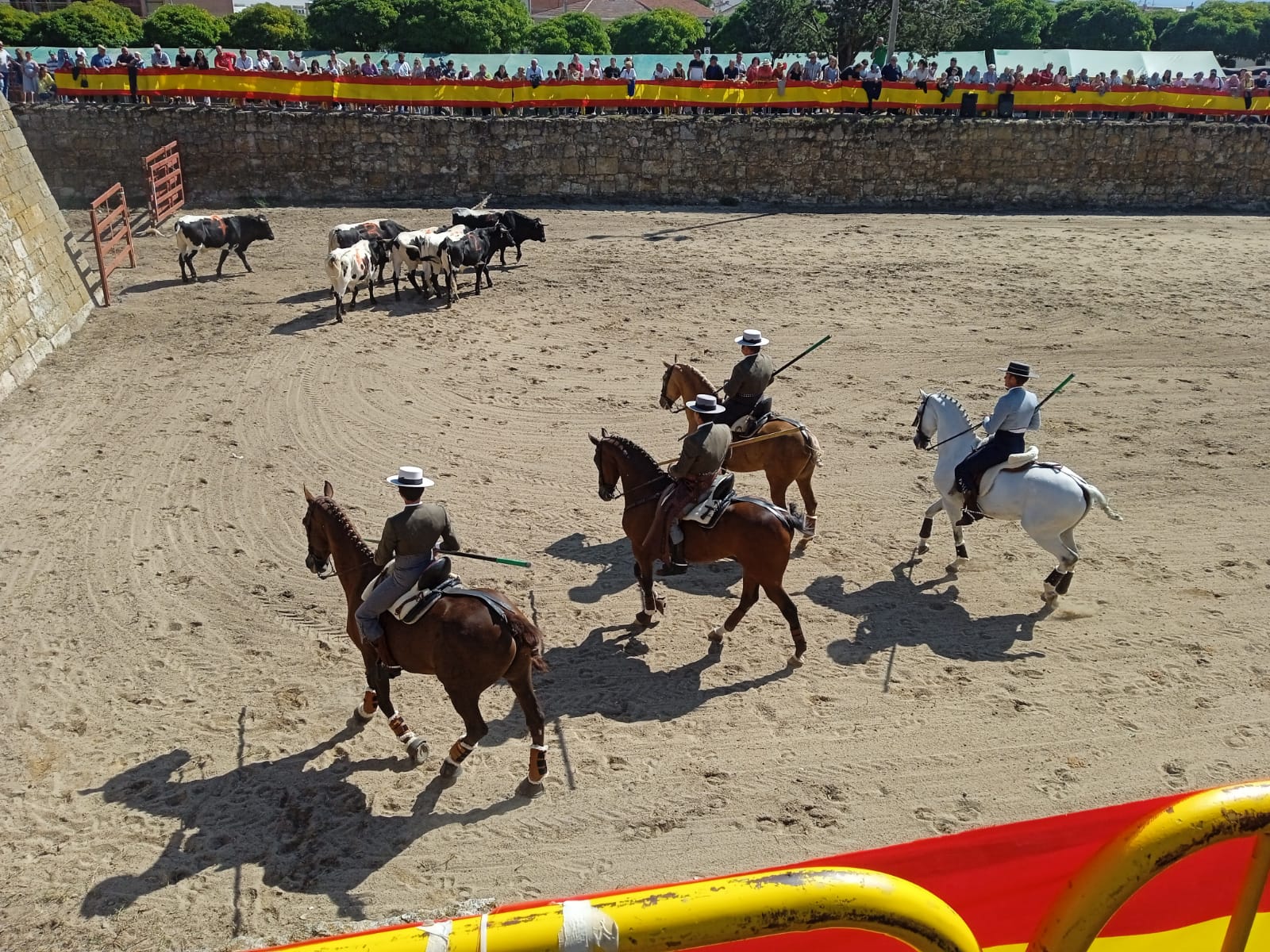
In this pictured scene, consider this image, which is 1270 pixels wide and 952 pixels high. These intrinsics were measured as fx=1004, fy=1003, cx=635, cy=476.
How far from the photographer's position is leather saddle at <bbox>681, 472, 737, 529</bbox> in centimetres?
842

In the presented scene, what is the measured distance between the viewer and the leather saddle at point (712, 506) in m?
8.42

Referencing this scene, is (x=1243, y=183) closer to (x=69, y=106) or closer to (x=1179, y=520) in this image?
(x=1179, y=520)

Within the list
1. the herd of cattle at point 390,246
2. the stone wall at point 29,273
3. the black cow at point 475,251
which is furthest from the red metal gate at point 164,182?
the black cow at point 475,251

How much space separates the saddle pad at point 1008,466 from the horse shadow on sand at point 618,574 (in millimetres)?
2558

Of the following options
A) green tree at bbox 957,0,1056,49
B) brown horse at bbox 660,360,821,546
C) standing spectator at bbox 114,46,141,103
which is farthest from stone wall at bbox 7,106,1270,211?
green tree at bbox 957,0,1056,49

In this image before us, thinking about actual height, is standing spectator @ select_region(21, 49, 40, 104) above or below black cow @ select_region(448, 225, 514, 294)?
above

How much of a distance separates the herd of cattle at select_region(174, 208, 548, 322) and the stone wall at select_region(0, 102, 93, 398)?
2.05 metres

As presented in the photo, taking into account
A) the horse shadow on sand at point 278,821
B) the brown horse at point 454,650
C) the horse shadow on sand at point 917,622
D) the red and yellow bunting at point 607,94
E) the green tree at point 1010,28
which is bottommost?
the horse shadow on sand at point 278,821

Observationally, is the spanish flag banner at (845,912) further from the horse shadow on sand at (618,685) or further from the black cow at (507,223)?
the black cow at (507,223)

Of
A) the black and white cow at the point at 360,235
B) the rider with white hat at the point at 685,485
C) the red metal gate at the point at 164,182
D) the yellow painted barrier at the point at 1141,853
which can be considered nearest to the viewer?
the yellow painted barrier at the point at 1141,853

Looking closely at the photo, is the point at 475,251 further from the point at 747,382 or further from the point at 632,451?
the point at 632,451

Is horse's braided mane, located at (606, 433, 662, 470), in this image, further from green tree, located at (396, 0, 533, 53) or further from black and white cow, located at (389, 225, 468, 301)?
green tree, located at (396, 0, 533, 53)

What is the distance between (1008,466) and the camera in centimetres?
938

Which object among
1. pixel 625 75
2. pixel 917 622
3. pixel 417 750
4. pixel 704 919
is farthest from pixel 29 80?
pixel 704 919
